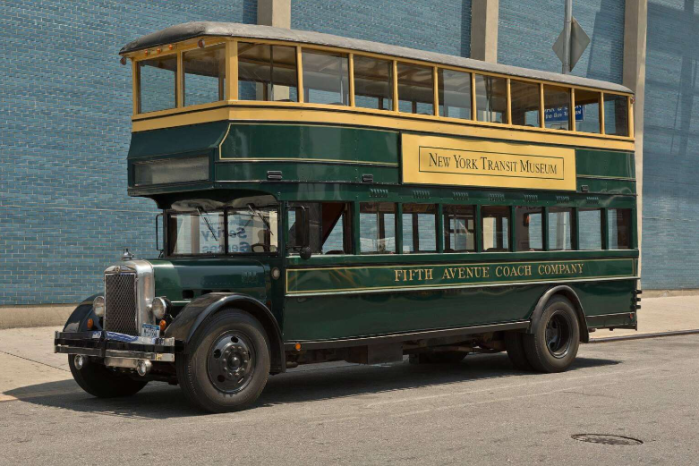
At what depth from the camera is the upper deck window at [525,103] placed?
489 inches

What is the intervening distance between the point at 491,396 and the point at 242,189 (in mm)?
3446

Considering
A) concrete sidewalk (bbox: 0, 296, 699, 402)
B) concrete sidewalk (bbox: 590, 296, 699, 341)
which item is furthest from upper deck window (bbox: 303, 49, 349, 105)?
concrete sidewalk (bbox: 590, 296, 699, 341)

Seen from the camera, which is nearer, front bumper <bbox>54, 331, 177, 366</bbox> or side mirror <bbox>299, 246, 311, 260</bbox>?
front bumper <bbox>54, 331, 177, 366</bbox>

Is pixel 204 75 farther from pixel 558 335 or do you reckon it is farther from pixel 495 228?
pixel 558 335

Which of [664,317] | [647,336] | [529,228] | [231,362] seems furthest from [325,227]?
[664,317]

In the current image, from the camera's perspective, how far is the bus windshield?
995cm

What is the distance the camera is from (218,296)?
916 cm

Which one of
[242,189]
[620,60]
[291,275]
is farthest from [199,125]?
[620,60]

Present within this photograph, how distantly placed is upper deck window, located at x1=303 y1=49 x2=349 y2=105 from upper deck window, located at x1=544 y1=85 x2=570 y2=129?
11.7ft

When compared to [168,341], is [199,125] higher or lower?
higher

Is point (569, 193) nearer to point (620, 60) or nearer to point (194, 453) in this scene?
point (194, 453)

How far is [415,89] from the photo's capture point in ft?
37.2

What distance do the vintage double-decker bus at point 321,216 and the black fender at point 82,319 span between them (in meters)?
0.03

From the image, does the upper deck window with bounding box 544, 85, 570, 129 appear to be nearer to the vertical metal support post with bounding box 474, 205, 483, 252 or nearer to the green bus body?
the green bus body
